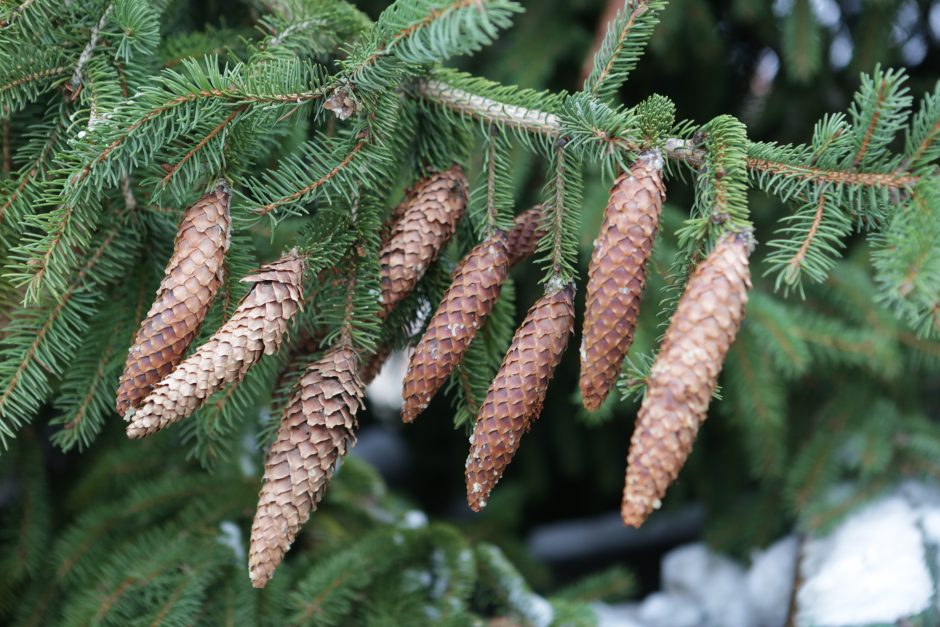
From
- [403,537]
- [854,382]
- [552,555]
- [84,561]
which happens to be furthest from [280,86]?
[552,555]

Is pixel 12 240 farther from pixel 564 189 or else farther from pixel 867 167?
Answer: pixel 867 167

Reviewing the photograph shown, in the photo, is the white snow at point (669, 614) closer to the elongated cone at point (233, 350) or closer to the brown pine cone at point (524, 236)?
the brown pine cone at point (524, 236)

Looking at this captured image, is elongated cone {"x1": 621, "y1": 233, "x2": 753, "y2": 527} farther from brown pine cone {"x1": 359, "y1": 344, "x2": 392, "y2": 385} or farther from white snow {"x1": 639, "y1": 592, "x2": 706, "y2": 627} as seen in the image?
white snow {"x1": 639, "y1": 592, "x2": 706, "y2": 627}

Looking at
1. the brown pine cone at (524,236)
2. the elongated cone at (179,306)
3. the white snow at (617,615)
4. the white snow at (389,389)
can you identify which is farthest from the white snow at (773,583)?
the elongated cone at (179,306)

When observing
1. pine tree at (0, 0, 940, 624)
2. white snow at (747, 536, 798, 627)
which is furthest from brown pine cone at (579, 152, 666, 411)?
white snow at (747, 536, 798, 627)

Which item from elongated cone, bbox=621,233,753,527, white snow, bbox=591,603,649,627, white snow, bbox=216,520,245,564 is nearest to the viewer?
elongated cone, bbox=621,233,753,527

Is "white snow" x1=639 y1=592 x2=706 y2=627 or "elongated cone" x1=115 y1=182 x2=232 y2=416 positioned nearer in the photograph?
"elongated cone" x1=115 y1=182 x2=232 y2=416
